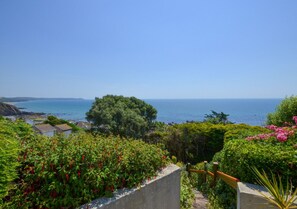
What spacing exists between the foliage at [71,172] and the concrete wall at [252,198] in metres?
1.61

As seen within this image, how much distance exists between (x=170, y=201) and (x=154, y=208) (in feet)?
2.04

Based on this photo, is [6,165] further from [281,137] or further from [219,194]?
[219,194]

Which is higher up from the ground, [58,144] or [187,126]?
[58,144]


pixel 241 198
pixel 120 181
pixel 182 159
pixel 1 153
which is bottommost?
pixel 182 159

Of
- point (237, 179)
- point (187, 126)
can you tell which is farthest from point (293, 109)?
point (237, 179)

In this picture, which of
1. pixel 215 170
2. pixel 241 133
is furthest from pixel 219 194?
pixel 241 133

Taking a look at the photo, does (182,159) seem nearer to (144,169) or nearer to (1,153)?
(144,169)

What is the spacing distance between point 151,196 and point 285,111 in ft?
30.5

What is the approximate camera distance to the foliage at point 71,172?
2889 mm

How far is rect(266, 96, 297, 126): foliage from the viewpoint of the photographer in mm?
10219

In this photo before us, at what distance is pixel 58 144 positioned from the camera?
12.5 feet

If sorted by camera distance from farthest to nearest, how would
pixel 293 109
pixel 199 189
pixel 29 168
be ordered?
1. pixel 293 109
2. pixel 199 189
3. pixel 29 168

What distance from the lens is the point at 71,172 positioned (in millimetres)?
3109

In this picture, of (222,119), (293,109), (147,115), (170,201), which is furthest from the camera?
(147,115)
